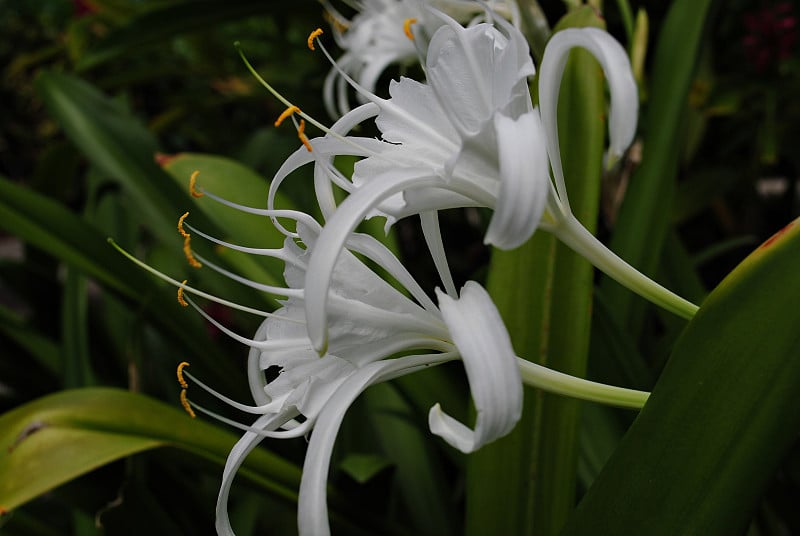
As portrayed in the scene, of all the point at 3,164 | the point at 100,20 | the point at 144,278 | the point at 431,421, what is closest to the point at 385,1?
the point at 144,278

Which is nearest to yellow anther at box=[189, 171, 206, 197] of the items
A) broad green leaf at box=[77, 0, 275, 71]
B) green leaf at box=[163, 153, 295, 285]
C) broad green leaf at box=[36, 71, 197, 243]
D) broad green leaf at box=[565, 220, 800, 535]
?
broad green leaf at box=[565, 220, 800, 535]

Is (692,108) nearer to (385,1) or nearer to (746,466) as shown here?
(385,1)

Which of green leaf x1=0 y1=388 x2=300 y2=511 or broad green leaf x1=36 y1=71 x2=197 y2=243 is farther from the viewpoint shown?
broad green leaf x1=36 y1=71 x2=197 y2=243

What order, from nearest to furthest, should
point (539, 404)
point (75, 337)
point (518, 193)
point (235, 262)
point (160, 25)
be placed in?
point (518, 193) < point (539, 404) < point (235, 262) < point (75, 337) < point (160, 25)

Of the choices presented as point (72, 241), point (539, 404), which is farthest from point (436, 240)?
point (72, 241)

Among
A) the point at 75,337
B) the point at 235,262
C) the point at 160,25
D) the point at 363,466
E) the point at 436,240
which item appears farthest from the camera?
the point at 160,25

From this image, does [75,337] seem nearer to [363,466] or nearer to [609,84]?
[363,466]

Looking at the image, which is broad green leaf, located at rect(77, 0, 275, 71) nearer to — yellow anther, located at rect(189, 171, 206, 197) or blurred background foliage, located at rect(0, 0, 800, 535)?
blurred background foliage, located at rect(0, 0, 800, 535)
